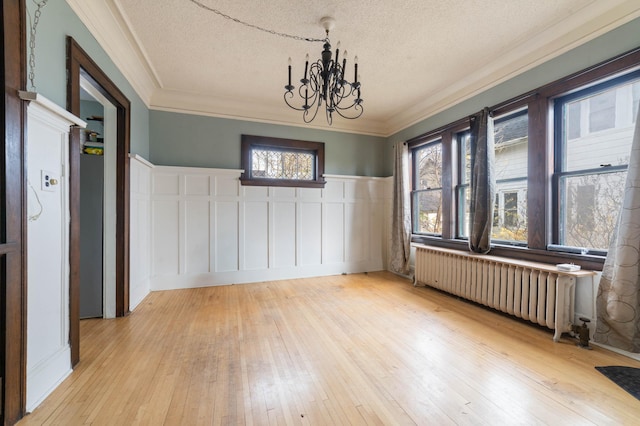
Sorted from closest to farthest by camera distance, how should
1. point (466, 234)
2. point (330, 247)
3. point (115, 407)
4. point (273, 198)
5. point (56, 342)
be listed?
1. point (115, 407)
2. point (56, 342)
3. point (466, 234)
4. point (273, 198)
5. point (330, 247)

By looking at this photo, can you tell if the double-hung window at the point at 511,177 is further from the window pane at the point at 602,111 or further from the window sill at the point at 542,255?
the window pane at the point at 602,111

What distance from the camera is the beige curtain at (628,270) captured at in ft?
6.45

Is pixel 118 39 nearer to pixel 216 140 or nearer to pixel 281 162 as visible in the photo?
pixel 216 140

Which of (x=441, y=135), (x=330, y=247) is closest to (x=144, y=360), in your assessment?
(x=330, y=247)

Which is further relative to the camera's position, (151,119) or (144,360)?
(151,119)

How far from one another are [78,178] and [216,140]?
7.89ft

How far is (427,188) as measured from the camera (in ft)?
14.5

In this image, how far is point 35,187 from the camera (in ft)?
5.16

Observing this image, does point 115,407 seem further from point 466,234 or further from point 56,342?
point 466,234

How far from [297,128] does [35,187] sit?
3613mm

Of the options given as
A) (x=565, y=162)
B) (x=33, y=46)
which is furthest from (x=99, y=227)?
(x=565, y=162)

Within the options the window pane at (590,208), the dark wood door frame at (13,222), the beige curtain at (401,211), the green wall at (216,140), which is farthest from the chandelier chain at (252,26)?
the window pane at (590,208)

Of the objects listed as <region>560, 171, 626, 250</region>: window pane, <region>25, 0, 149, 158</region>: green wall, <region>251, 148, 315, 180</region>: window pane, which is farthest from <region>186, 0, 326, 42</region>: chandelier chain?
<region>560, 171, 626, 250</region>: window pane

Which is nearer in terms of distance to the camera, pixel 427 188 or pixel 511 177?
pixel 511 177
